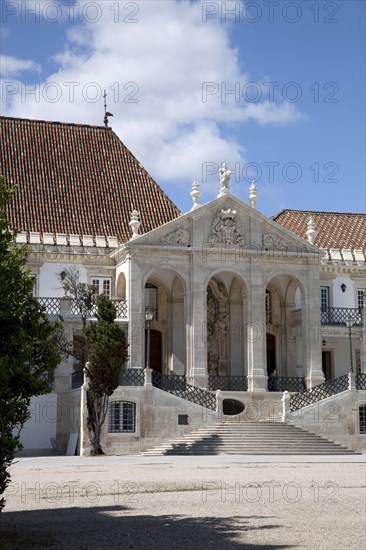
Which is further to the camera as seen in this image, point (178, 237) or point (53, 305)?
point (178, 237)

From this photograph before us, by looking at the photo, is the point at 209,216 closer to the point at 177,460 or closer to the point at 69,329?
the point at 69,329

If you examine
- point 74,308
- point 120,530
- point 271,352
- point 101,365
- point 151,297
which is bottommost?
point 120,530

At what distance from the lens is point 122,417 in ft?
114

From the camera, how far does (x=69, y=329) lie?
37.8m

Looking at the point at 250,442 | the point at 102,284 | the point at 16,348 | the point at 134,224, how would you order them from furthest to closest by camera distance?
the point at 102,284, the point at 134,224, the point at 250,442, the point at 16,348

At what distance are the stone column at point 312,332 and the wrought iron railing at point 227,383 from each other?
2883mm

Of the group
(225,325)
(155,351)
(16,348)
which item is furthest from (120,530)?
(225,325)

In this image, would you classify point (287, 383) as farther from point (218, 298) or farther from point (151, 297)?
point (151, 297)

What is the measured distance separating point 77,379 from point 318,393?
10035 millimetres

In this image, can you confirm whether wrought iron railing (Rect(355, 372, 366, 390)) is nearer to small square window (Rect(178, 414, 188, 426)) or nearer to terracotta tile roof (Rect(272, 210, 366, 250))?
small square window (Rect(178, 414, 188, 426))

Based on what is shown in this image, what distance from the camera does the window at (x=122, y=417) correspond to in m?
34.4

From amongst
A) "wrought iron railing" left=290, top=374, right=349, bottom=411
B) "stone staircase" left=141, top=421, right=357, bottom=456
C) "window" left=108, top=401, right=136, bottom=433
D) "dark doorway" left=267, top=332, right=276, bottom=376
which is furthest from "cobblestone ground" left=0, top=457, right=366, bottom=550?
"dark doorway" left=267, top=332, right=276, bottom=376

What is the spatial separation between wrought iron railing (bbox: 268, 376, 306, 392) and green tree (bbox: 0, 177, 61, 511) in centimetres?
2805

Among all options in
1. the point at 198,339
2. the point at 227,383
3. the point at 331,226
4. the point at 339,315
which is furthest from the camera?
the point at 331,226
